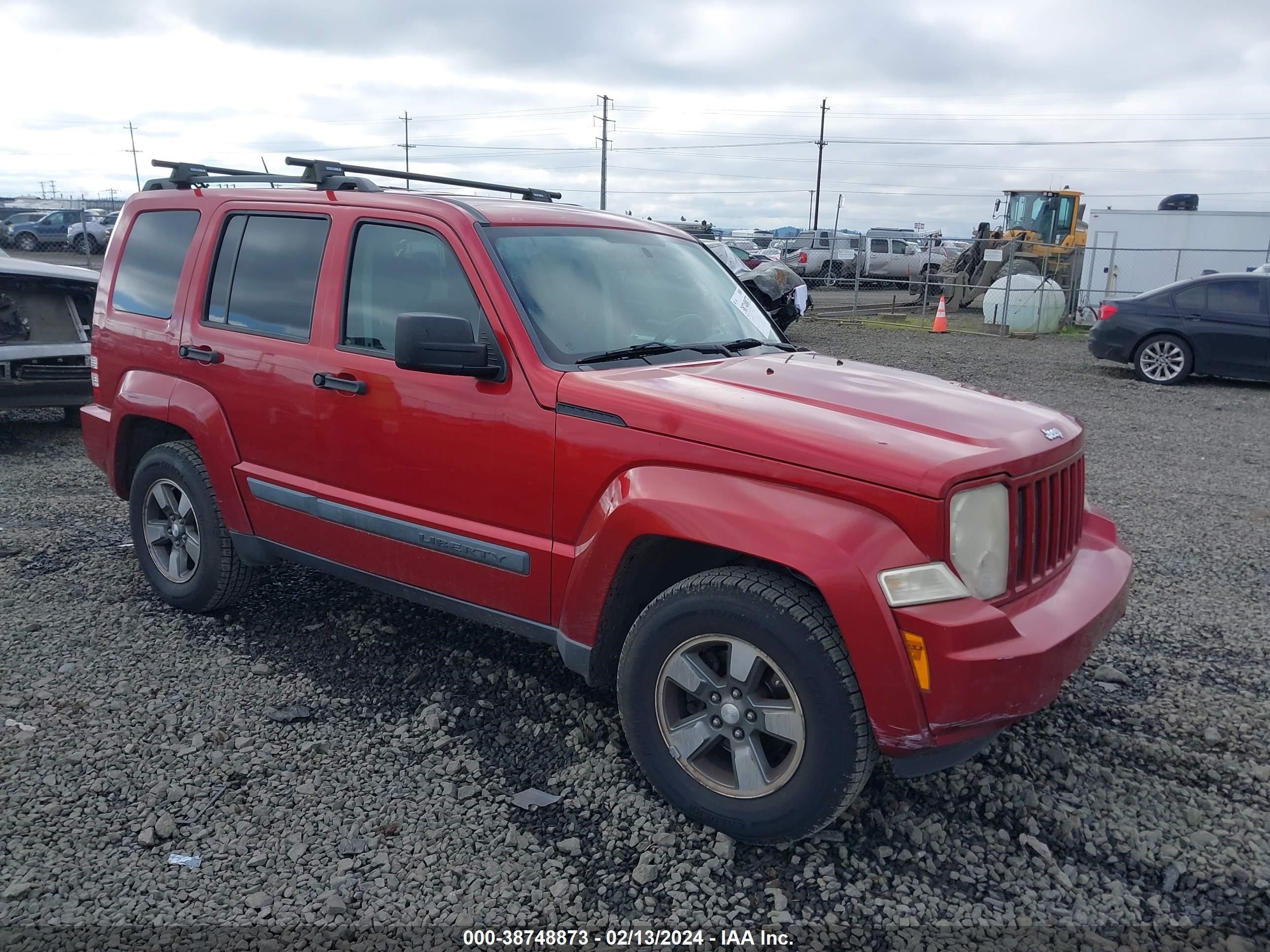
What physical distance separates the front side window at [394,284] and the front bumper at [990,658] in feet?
6.44

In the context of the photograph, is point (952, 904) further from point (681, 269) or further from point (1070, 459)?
point (681, 269)

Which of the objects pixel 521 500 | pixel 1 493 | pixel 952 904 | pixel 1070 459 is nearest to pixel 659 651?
pixel 521 500

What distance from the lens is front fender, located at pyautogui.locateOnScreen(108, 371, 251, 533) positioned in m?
4.34

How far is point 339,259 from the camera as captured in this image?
3.94m

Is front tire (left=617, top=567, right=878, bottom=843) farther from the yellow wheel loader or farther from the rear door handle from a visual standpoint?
the yellow wheel loader

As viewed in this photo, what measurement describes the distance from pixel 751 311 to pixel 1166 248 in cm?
2149

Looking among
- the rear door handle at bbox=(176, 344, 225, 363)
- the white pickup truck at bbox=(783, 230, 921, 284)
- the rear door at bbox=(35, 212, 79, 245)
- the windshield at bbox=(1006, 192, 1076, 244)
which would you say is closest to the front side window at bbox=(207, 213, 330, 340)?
the rear door handle at bbox=(176, 344, 225, 363)

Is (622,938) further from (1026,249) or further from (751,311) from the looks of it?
(1026,249)

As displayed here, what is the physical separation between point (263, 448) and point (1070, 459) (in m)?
3.18

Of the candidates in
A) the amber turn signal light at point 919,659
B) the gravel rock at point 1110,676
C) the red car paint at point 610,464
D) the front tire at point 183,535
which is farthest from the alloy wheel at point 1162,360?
the front tire at point 183,535

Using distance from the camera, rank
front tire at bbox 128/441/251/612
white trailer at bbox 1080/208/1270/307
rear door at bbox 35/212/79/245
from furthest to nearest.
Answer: rear door at bbox 35/212/79/245
white trailer at bbox 1080/208/1270/307
front tire at bbox 128/441/251/612

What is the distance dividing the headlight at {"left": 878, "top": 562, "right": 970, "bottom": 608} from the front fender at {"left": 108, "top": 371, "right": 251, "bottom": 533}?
9.64 ft

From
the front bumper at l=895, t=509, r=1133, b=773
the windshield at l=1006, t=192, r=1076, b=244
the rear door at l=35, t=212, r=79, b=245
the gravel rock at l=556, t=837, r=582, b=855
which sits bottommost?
the gravel rock at l=556, t=837, r=582, b=855

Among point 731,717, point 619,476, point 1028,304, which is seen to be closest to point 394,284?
point 619,476
